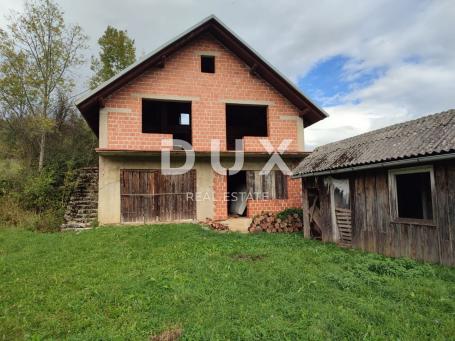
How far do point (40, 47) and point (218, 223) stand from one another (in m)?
13.9

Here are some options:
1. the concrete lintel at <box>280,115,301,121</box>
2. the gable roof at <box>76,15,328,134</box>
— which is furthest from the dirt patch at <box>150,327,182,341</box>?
the concrete lintel at <box>280,115,301,121</box>

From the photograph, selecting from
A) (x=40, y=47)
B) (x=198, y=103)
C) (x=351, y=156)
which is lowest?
(x=351, y=156)

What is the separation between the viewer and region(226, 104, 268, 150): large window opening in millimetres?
16172

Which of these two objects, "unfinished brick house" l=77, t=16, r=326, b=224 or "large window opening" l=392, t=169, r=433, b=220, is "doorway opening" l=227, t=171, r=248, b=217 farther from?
"large window opening" l=392, t=169, r=433, b=220

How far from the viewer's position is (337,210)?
862cm

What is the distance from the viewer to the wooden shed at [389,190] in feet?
18.9

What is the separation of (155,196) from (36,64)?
1088cm

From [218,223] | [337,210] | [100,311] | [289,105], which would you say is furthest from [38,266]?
[289,105]

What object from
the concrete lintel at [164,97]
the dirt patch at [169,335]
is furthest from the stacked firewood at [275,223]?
the dirt patch at [169,335]

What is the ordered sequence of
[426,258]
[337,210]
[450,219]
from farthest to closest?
[337,210], [426,258], [450,219]

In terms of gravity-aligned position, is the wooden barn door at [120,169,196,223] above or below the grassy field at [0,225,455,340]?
above

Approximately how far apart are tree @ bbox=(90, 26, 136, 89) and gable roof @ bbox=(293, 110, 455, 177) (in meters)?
21.6

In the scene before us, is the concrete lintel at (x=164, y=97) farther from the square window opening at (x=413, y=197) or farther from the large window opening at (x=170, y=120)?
the square window opening at (x=413, y=197)

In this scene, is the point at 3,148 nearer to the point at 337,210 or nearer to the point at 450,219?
the point at 337,210
